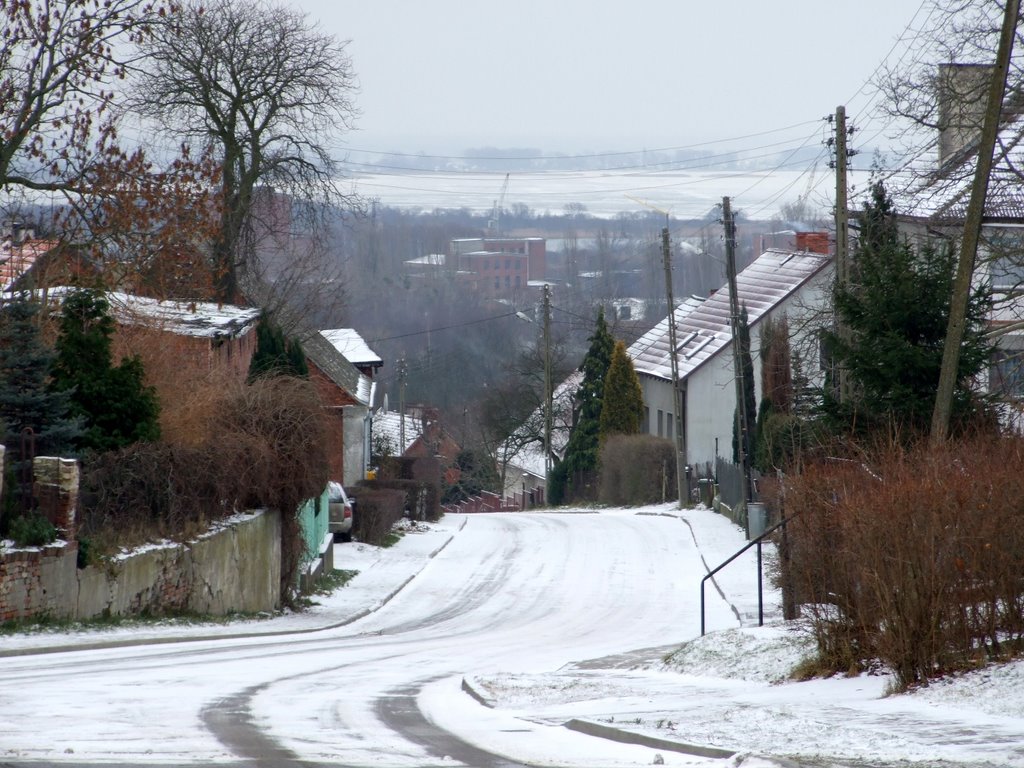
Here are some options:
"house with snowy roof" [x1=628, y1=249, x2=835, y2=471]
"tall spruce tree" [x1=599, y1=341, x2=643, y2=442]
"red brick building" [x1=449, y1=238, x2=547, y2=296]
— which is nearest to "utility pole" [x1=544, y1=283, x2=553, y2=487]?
"tall spruce tree" [x1=599, y1=341, x2=643, y2=442]

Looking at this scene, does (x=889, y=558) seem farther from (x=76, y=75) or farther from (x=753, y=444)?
(x=753, y=444)

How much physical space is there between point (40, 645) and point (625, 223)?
163664mm

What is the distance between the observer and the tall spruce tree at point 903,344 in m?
20.2

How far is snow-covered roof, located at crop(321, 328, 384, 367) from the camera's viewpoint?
192 ft

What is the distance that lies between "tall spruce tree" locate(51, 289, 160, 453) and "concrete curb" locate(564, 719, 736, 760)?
1172cm

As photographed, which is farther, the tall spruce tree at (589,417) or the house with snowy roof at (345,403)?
the tall spruce tree at (589,417)

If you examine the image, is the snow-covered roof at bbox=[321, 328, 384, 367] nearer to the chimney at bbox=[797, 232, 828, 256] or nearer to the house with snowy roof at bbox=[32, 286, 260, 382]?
the chimney at bbox=[797, 232, 828, 256]

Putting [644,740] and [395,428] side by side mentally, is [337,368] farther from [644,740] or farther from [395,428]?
[644,740]

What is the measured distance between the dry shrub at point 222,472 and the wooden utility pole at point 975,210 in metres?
11.2

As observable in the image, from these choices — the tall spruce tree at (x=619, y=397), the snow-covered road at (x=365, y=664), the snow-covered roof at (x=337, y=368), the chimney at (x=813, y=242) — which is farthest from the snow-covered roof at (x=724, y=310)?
the snow-covered road at (x=365, y=664)

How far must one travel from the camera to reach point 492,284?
451ft

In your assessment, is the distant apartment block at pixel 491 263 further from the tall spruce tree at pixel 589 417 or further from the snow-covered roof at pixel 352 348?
the tall spruce tree at pixel 589 417

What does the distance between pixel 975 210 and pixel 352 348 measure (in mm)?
45312

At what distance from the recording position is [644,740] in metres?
9.53
